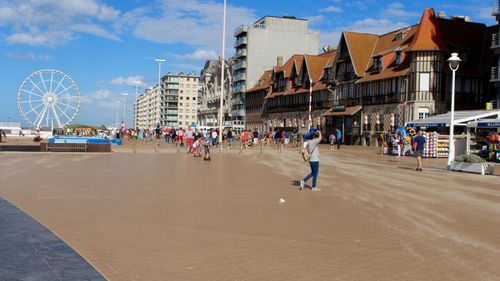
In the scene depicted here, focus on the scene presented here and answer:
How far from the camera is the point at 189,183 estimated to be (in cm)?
1500

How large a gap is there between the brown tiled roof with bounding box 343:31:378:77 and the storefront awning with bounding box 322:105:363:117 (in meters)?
3.63

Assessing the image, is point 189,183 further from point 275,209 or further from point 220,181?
point 275,209

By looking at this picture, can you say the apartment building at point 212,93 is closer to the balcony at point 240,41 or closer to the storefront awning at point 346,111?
the balcony at point 240,41

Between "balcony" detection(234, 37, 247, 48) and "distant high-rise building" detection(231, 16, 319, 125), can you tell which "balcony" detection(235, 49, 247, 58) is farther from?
"balcony" detection(234, 37, 247, 48)

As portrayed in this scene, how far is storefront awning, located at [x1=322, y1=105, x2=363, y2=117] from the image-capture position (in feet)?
188

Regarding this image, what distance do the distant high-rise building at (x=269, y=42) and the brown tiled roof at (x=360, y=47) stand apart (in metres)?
34.0

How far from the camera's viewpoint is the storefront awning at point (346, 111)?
188ft

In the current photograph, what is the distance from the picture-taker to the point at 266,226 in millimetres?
8703

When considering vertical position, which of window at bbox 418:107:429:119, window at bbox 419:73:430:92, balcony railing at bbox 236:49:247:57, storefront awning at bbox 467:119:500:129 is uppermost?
balcony railing at bbox 236:49:247:57

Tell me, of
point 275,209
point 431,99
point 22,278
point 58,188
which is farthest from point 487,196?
point 431,99

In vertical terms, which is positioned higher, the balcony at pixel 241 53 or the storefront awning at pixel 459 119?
the balcony at pixel 241 53

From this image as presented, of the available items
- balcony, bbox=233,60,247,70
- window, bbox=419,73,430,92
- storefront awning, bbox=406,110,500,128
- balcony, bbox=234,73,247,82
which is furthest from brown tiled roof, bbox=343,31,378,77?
balcony, bbox=234,73,247,82

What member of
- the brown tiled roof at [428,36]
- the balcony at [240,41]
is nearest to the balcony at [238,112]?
the balcony at [240,41]

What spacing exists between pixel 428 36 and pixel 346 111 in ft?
43.9
